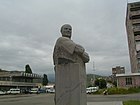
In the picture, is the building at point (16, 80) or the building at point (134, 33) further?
the building at point (16, 80)

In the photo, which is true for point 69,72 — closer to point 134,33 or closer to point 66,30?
point 66,30

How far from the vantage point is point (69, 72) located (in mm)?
6539

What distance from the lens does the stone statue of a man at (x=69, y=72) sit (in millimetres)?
6465

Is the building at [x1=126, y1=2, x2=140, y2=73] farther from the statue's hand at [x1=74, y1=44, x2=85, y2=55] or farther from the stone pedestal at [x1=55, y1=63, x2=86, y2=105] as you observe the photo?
the stone pedestal at [x1=55, y1=63, x2=86, y2=105]

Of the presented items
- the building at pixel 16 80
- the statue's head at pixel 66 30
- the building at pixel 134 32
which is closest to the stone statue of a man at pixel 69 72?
the statue's head at pixel 66 30

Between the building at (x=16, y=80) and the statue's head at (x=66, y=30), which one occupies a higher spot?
the statue's head at (x=66, y=30)

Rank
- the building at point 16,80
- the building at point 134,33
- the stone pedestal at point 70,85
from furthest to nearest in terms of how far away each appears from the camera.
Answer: the building at point 16,80, the building at point 134,33, the stone pedestal at point 70,85

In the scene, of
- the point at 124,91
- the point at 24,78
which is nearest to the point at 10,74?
the point at 24,78

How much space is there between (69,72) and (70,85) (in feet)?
1.17

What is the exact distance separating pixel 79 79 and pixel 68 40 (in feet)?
3.85

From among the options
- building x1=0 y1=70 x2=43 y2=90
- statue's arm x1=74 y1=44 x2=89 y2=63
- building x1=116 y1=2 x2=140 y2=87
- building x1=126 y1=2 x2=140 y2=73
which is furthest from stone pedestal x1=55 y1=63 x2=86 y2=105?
building x1=0 y1=70 x2=43 y2=90

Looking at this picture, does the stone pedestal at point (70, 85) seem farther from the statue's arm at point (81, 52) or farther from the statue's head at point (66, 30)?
the statue's head at point (66, 30)

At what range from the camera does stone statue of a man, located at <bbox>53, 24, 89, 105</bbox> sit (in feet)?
21.2

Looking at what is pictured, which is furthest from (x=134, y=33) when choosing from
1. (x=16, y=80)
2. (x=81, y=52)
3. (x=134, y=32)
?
(x=81, y=52)
